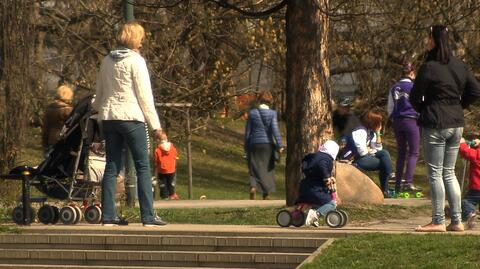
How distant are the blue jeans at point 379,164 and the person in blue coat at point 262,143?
3.38 meters

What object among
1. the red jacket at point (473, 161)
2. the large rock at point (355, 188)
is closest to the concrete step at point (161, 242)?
the red jacket at point (473, 161)

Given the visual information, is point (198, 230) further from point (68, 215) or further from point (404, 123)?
point (404, 123)

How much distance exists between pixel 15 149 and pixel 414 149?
5.47m

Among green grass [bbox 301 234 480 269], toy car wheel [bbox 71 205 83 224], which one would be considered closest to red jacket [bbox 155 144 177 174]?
toy car wheel [bbox 71 205 83 224]

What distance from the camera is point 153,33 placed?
99.7ft

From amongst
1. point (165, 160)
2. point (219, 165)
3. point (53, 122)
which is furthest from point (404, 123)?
point (219, 165)

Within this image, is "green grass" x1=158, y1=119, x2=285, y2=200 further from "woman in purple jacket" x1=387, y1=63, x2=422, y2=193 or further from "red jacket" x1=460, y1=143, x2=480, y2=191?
"red jacket" x1=460, y1=143, x2=480, y2=191

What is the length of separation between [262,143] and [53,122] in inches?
283

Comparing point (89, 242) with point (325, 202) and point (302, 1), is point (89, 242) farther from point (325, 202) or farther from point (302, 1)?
point (302, 1)

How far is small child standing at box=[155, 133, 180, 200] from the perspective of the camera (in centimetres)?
2453

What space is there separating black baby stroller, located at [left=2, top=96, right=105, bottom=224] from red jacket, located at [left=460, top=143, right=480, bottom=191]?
12.0ft

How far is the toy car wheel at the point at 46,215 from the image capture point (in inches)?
555

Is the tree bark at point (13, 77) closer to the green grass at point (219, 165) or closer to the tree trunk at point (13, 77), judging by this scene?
the tree trunk at point (13, 77)

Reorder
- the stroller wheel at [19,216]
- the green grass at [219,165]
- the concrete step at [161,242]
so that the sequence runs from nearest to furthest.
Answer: the concrete step at [161,242] < the stroller wheel at [19,216] < the green grass at [219,165]
